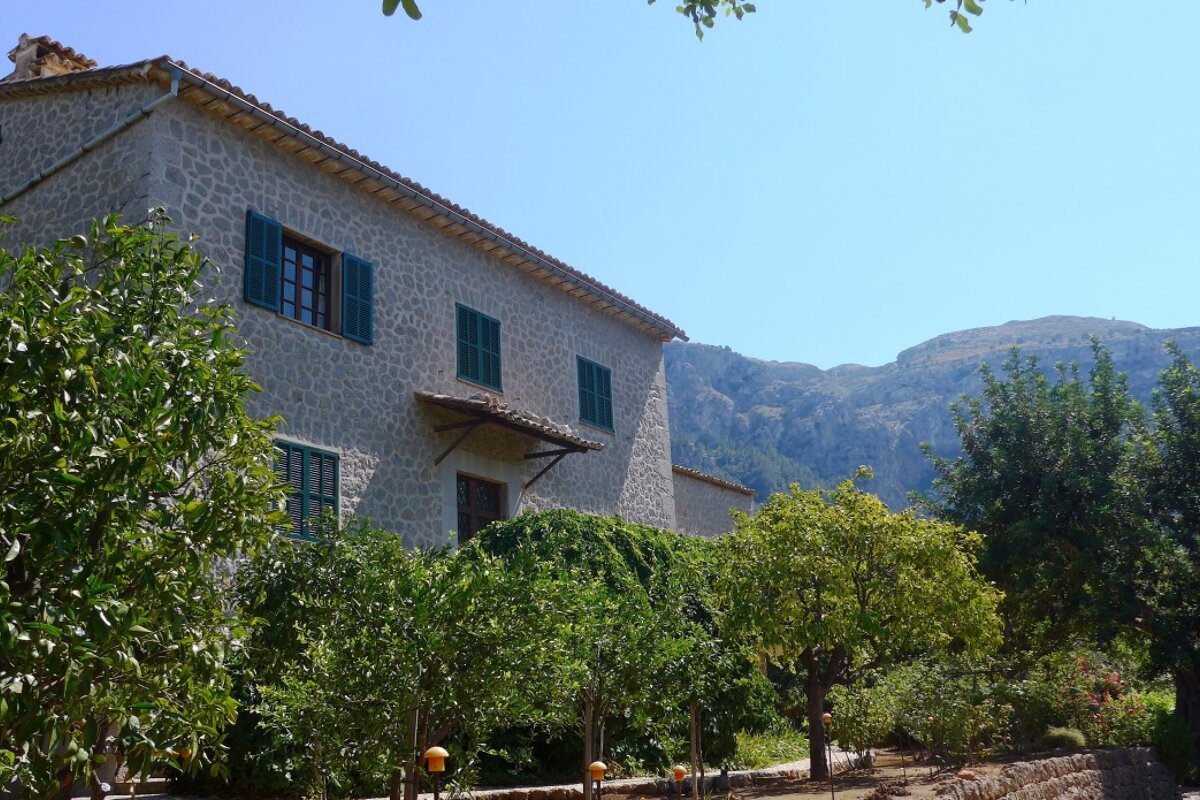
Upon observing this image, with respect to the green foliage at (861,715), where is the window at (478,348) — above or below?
above

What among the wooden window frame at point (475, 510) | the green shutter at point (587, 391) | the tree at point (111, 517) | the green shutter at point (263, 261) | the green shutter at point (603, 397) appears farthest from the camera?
the green shutter at point (603, 397)

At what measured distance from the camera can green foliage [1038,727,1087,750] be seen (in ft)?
54.9

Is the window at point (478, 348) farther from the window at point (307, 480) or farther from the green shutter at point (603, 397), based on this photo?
the window at point (307, 480)

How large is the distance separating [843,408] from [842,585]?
11223 cm

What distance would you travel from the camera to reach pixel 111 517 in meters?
4.41

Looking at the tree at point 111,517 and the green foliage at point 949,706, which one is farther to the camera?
the green foliage at point 949,706

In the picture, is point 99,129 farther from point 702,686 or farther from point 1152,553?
point 1152,553

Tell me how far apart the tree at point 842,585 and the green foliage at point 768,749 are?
62.1 inches

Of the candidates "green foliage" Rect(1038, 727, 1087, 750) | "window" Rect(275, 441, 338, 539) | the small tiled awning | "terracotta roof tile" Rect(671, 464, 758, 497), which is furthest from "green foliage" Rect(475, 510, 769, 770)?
"green foliage" Rect(1038, 727, 1087, 750)

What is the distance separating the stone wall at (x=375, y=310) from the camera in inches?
489

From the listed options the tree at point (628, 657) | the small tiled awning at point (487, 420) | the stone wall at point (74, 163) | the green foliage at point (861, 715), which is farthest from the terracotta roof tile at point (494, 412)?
the green foliage at point (861, 715)

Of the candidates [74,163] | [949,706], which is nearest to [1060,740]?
[949,706]

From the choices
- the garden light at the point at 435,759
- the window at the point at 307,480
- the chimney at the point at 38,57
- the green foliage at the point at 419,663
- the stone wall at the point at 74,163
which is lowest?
the garden light at the point at 435,759

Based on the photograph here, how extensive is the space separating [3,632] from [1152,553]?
55.4ft
